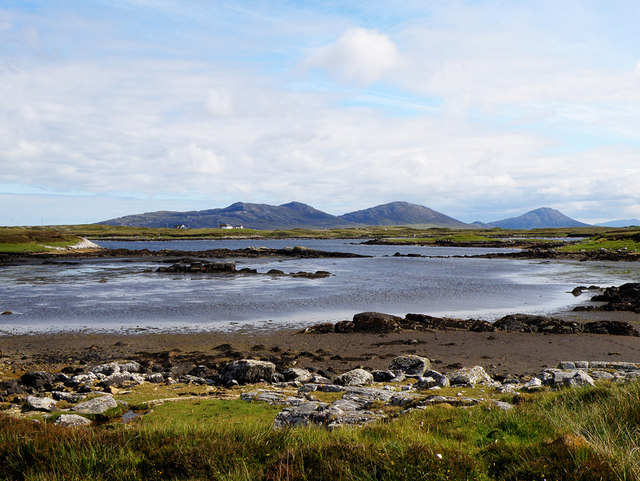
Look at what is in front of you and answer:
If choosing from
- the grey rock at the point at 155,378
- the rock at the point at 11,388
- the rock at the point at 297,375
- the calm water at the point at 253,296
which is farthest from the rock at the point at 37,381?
the calm water at the point at 253,296

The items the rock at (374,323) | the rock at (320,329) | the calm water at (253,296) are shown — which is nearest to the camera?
the rock at (320,329)

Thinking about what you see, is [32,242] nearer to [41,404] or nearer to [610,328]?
[41,404]

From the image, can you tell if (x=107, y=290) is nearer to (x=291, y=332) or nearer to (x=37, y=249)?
(x=291, y=332)

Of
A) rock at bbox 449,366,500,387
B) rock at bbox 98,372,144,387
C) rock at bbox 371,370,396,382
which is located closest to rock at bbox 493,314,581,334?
rock at bbox 449,366,500,387

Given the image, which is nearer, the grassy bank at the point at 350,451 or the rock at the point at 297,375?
the grassy bank at the point at 350,451

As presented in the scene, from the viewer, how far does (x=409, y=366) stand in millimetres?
16844

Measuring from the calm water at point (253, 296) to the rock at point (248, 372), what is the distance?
11.0m

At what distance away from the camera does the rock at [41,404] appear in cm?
1080

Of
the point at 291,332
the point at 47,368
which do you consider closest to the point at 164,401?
the point at 47,368

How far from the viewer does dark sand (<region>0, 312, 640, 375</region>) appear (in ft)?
61.7

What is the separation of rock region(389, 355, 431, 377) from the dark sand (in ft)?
4.39

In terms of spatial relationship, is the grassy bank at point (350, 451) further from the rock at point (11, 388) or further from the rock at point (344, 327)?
the rock at point (344, 327)

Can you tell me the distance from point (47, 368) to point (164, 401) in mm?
8852

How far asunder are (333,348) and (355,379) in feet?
21.7
